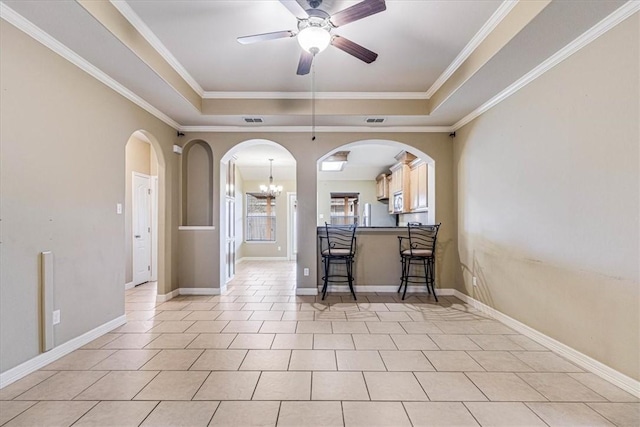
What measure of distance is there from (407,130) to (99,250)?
4119 millimetres

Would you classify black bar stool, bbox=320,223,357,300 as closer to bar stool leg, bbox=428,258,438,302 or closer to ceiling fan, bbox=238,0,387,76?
bar stool leg, bbox=428,258,438,302

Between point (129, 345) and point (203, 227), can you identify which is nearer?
point (129, 345)

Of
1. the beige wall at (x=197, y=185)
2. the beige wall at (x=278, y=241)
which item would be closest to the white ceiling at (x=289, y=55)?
the beige wall at (x=197, y=185)

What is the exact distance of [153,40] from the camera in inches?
109

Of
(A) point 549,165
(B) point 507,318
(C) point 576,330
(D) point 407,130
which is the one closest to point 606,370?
(C) point 576,330

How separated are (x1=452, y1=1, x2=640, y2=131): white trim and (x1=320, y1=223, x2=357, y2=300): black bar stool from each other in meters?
2.37

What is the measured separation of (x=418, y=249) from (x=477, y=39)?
110 inches

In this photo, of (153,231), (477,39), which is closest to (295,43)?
(477,39)

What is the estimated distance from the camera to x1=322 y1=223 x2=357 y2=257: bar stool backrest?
4.29 meters

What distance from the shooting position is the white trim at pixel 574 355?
6.61ft

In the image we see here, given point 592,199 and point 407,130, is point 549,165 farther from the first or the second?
point 407,130

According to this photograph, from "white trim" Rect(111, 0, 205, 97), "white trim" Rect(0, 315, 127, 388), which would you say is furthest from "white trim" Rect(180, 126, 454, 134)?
"white trim" Rect(0, 315, 127, 388)

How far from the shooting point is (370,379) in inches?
85.3

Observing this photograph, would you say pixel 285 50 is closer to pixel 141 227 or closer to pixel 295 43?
pixel 295 43
